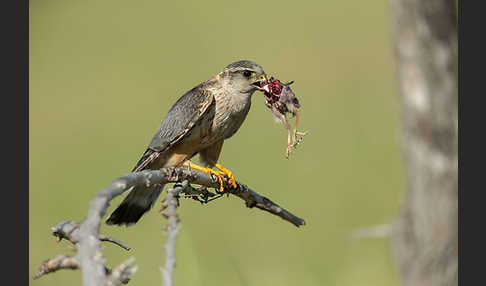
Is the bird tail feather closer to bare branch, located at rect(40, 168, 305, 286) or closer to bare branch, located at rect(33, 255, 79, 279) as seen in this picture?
bare branch, located at rect(40, 168, 305, 286)

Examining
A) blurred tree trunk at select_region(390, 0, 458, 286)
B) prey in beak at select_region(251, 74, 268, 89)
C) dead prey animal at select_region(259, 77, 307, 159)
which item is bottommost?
blurred tree trunk at select_region(390, 0, 458, 286)

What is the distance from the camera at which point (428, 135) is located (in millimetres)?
3234

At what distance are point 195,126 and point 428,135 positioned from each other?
2.03 meters

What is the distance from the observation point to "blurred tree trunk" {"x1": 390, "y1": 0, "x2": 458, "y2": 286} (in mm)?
3229

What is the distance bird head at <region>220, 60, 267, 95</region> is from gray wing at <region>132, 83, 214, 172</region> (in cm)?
21

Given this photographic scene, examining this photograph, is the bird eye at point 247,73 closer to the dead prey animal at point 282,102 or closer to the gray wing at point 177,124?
the gray wing at point 177,124

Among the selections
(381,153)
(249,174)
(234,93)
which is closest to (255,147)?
(249,174)

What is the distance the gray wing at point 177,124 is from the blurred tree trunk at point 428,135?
5.98 feet

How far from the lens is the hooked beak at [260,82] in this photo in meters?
4.78

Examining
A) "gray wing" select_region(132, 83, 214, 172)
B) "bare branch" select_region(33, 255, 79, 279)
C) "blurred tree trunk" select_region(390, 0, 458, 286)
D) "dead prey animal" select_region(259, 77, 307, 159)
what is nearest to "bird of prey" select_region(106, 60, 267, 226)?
"gray wing" select_region(132, 83, 214, 172)

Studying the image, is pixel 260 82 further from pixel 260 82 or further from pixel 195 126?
pixel 195 126

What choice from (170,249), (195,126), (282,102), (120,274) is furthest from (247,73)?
(120,274)

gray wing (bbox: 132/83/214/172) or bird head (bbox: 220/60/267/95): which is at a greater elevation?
bird head (bbox: 220/60/267/95)

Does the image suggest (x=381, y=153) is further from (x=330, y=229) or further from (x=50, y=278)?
(x=50, y=278)
